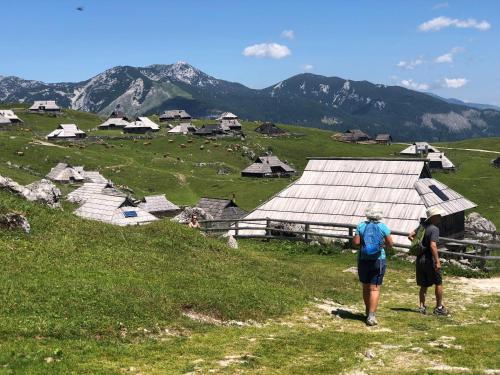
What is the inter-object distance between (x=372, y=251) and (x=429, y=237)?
8.63 feet

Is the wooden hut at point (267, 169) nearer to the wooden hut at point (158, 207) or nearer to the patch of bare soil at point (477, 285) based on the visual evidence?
the wooden hut at point (158, 207)

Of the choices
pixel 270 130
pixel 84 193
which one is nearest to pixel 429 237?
pixel 84 193

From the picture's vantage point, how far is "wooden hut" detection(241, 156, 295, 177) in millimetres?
124250

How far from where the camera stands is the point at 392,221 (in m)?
35.3

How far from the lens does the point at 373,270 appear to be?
14703 millimetres

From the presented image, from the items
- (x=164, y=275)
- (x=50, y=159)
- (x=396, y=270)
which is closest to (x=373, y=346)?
(x=164, y=275)

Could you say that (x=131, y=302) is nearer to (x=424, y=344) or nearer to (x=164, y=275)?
(x=164, y=275)

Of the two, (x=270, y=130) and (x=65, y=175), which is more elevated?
(x=270, y=130)

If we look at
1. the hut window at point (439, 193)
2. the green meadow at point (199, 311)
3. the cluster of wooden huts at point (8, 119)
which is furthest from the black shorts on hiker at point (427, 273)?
the cluster of wooden huts at point (8, 119)

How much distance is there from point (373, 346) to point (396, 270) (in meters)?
14.5

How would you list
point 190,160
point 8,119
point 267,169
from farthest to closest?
point 8,119 → point 190,160 → point 267,169

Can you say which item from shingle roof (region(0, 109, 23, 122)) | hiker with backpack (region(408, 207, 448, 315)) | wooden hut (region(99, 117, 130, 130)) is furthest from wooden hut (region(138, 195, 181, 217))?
wooden hut (region(99, 117, 130, 130))

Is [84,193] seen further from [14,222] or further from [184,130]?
[184,130]

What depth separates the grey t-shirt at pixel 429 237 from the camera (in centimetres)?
1614
